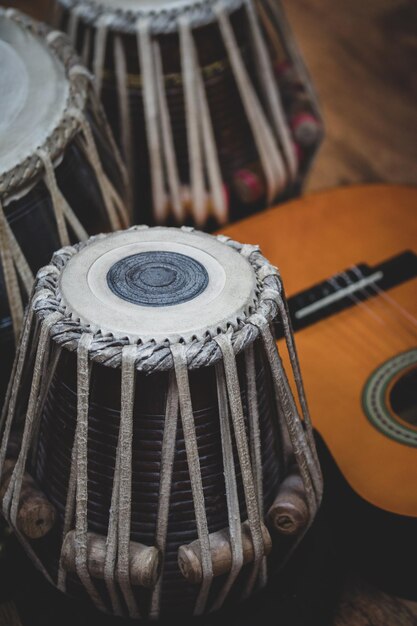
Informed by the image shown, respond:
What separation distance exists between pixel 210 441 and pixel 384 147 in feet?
5.25

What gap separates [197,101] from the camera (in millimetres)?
2025

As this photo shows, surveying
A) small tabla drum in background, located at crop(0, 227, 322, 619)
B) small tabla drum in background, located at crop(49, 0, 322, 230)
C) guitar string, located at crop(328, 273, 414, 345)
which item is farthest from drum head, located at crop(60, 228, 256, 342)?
small tabla drum in background, located at crop(49, 0, 322, 230)

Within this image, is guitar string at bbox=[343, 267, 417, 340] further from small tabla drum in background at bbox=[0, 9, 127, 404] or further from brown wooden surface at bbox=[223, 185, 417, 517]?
small tabla drum in background at bbox=[0, 9, 127, 404]

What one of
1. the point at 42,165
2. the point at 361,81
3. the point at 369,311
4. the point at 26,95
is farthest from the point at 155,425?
the point at 361,81

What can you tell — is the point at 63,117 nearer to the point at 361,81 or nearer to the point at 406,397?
the point at 406,397

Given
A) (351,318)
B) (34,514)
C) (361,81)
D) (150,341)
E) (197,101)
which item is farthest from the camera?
(361,81)

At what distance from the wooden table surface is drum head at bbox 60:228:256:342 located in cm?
129

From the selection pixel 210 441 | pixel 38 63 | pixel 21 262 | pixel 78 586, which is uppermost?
pixel 38 63

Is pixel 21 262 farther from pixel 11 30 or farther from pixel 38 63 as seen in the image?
pixel 11 30

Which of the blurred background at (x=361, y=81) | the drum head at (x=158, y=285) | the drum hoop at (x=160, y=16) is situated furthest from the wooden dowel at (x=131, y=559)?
the blurred background at (x=361, y=81)

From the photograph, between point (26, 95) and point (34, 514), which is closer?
point (34, 514)

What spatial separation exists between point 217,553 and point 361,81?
79.3 inches

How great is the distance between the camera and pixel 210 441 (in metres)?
1.30

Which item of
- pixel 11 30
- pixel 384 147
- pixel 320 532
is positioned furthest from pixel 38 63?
pixel 384 147
